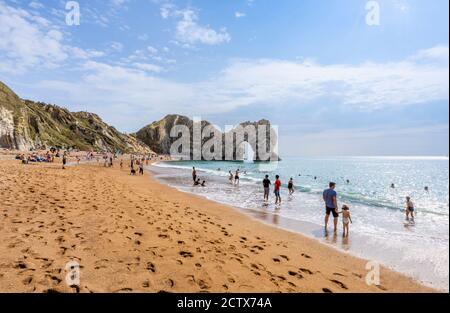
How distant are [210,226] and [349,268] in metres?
5.36

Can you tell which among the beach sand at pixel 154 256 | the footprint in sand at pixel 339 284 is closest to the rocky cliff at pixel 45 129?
the beach sand at pixel 154 256

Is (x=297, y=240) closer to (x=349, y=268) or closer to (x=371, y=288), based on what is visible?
(x=349, y=268)

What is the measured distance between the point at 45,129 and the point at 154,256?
140 meters

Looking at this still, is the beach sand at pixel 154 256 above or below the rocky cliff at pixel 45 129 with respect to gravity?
below

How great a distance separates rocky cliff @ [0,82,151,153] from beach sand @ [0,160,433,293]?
90.0 meters

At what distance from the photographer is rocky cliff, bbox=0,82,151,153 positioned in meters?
80.9

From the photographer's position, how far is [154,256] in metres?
6.59

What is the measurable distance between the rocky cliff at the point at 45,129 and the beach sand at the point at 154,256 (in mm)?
90045

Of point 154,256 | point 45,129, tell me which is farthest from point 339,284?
point 45,129

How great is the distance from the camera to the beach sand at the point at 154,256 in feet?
17.3

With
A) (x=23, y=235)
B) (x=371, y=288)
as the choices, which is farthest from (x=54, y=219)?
(x=371, y=288)

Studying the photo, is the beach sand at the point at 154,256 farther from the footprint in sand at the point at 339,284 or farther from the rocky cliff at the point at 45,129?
the rocky cliff at the point at 45,129

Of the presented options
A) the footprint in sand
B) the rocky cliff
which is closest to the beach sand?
the footprint in sand

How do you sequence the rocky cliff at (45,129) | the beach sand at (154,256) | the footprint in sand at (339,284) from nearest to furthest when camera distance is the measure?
the beach sand at (154,256)
the footprint in sand at (339,284)
the rocky cliff at (45,129)
